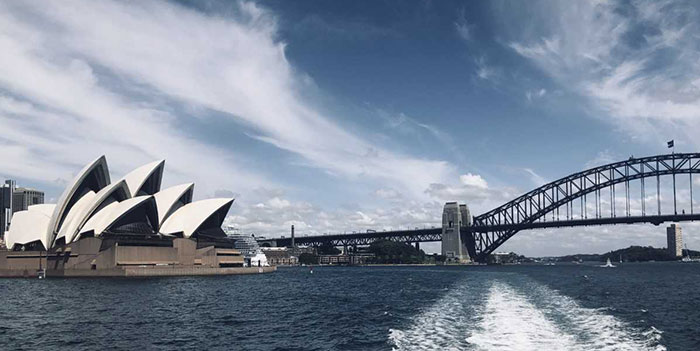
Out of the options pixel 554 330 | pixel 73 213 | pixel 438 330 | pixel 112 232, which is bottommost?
pixel 438 330

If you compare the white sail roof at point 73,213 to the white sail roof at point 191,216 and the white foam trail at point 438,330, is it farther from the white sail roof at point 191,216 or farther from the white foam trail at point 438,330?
the white foam trail at point 438,330

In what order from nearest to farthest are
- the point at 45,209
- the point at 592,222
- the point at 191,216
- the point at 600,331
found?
the point at 600,331 < the point at 45,209 < the point at 191,216 < the point at 592,222

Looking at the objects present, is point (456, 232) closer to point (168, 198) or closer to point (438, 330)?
point (168, 198)

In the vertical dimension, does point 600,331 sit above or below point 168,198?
below

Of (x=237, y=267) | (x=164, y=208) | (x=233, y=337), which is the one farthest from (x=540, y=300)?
(x=237, y=267)

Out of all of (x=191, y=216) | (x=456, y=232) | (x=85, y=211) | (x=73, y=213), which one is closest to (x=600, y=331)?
(x=85, y=211)

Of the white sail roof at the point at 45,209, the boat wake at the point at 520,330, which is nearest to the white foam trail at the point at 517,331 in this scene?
the boat wake at the point at 520,330
